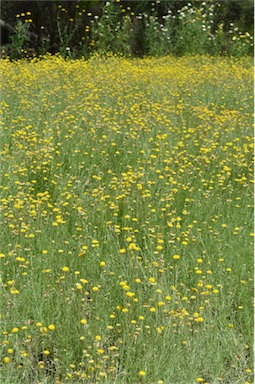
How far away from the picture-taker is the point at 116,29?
438 inches

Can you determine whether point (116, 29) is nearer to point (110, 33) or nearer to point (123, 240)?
point (110, 33)

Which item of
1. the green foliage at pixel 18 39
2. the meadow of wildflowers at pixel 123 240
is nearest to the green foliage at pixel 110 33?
the green foliage at pixel 18 39

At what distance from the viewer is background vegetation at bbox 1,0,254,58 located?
11203 millimetres

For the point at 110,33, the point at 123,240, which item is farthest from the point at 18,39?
the point at 123,240

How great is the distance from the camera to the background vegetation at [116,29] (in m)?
11.2

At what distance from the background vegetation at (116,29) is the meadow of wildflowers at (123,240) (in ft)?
15.5

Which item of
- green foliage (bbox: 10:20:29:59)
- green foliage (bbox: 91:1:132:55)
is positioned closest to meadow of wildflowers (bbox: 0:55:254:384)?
green foliage (bbox: 10:20:29:59)

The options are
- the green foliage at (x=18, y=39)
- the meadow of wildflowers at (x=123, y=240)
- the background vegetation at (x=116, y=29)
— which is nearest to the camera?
the meadow of wildflowers at (x=123, y=240)

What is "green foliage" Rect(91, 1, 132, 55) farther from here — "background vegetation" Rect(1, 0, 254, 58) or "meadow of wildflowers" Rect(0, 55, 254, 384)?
"meadow of wildflowers" Rect(0, 55, 254, 384)

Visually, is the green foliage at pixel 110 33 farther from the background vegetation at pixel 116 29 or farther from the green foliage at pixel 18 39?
the green foliage at pixel 18 39

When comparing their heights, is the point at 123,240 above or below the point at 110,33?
→ below

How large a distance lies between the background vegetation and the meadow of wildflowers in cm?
474

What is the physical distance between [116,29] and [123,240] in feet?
26.3

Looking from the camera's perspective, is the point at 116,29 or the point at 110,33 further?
the point at 110,33
